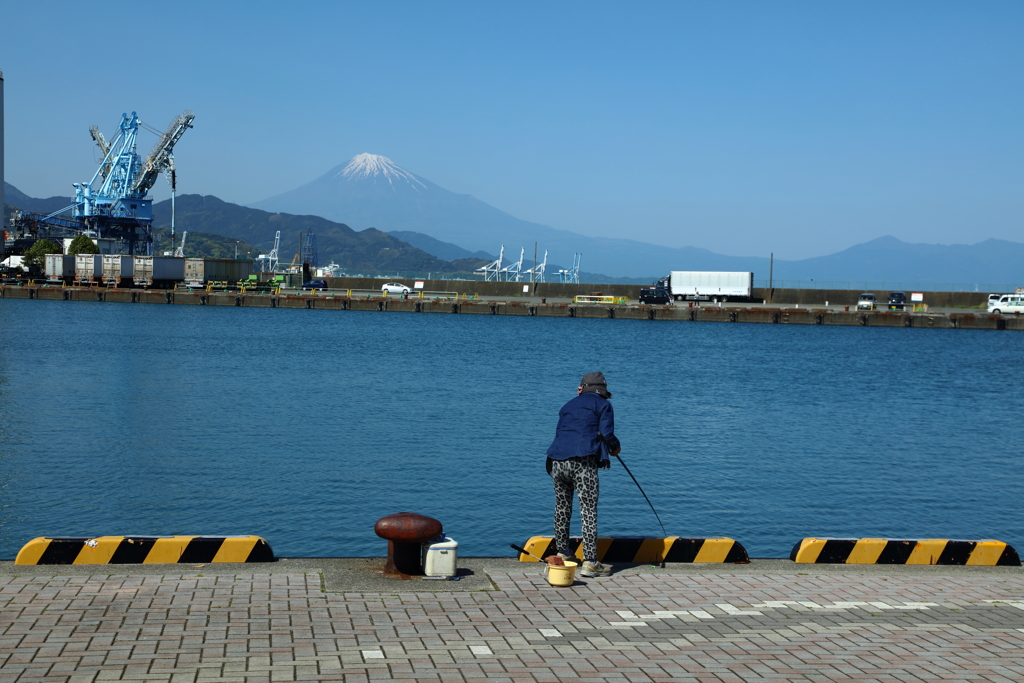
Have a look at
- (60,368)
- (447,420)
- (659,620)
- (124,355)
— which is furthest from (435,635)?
(124,355)

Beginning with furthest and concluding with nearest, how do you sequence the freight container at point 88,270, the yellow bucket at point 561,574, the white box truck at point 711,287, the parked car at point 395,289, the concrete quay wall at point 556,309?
the parked car at point 395,289 → the freight container at point 88,270 → the white box truck at point 711,287 → the concrete quay wall at point 556,309 → the yellow bucket at point 561,574

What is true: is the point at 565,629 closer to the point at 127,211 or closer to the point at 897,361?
the point at 897,361

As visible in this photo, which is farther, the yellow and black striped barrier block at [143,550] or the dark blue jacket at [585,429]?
the dark blue jacket at [585,429]

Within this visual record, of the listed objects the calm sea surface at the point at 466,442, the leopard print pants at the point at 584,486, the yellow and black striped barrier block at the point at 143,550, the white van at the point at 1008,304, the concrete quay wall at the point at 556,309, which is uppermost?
the white van at the point at 1008,304

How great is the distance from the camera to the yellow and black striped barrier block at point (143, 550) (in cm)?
811

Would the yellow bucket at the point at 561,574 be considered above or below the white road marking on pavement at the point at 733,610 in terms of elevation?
above

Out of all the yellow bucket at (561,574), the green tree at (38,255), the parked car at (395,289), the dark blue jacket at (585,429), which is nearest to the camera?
the yellow bucket at (561,574)

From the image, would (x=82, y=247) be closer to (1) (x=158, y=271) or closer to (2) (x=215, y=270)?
(1) (x=158, y=271)

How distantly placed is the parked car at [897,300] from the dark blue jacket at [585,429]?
8284 centimetres

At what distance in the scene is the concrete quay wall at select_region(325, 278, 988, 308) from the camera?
9039 cm

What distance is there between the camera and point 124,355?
4262cm

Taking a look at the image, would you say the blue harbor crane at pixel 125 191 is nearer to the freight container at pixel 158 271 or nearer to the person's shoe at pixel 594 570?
the freight container at pixel 158 271

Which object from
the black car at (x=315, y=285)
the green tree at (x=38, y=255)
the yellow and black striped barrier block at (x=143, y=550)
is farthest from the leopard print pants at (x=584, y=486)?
the green tree at (x=38, y=255)

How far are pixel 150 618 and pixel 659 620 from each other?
4009 mm
